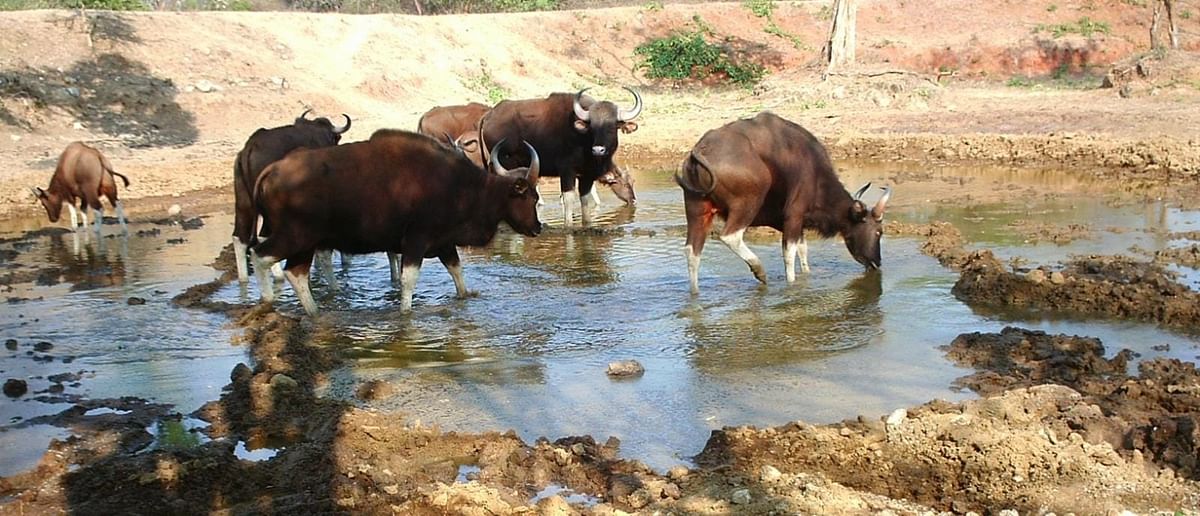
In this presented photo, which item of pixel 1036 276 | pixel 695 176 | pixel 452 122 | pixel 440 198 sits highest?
pixel 452 122

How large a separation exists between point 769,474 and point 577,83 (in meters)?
32.2

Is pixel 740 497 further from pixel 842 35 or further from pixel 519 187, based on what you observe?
pixel 842 35

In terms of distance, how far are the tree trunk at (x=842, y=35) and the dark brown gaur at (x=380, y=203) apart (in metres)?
21.8

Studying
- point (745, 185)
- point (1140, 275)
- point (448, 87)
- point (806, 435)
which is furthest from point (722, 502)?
point (448, 87)

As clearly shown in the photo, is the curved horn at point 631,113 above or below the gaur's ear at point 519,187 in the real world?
above

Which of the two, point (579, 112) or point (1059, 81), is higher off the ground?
point (1059, 81)

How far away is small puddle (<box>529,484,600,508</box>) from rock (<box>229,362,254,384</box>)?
9.58ft

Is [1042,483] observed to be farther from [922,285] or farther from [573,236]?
[573,236]

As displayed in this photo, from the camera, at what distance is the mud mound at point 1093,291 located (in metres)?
8.68

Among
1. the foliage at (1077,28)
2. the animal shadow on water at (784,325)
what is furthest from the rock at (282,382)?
the foliage at (1077,28)

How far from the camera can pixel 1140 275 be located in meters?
9.84

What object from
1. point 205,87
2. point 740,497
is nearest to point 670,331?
point 740,497

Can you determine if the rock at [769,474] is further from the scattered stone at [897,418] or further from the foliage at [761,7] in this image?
the foliage at [761,7]

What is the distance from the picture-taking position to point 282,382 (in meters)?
7.31
